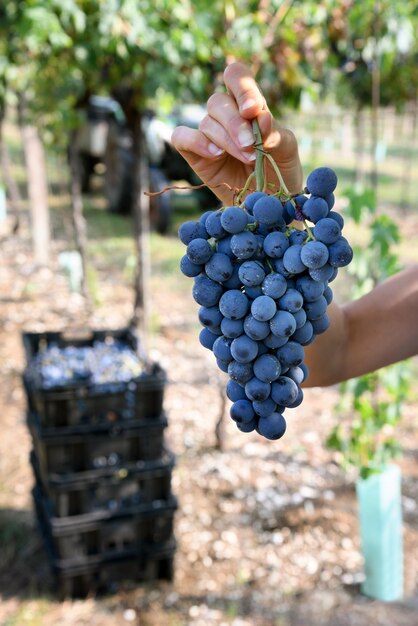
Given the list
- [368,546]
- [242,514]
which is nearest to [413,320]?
[368,546]

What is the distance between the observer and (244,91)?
1.01 metres

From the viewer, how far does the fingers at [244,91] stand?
3.27ft

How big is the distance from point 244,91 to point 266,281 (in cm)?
33

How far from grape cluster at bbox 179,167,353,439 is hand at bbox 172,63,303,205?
16 centimetres

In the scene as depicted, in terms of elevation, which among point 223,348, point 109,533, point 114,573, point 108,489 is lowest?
point 114,573

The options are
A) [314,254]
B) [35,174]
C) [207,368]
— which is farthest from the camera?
[35,174]

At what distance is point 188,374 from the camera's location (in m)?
5.13

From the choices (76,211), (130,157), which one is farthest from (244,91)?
(130,157)

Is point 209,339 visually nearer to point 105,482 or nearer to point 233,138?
point 233,138

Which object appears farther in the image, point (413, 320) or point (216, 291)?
point (413, 320)

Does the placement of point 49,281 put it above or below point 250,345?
above

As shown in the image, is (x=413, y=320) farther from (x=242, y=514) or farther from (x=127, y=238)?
(x=127, y=238)

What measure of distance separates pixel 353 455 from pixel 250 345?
2.62 m

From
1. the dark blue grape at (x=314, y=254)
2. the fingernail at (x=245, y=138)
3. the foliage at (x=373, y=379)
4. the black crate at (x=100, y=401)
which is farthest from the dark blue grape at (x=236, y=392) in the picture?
the foliage at (x=373, y=379)
